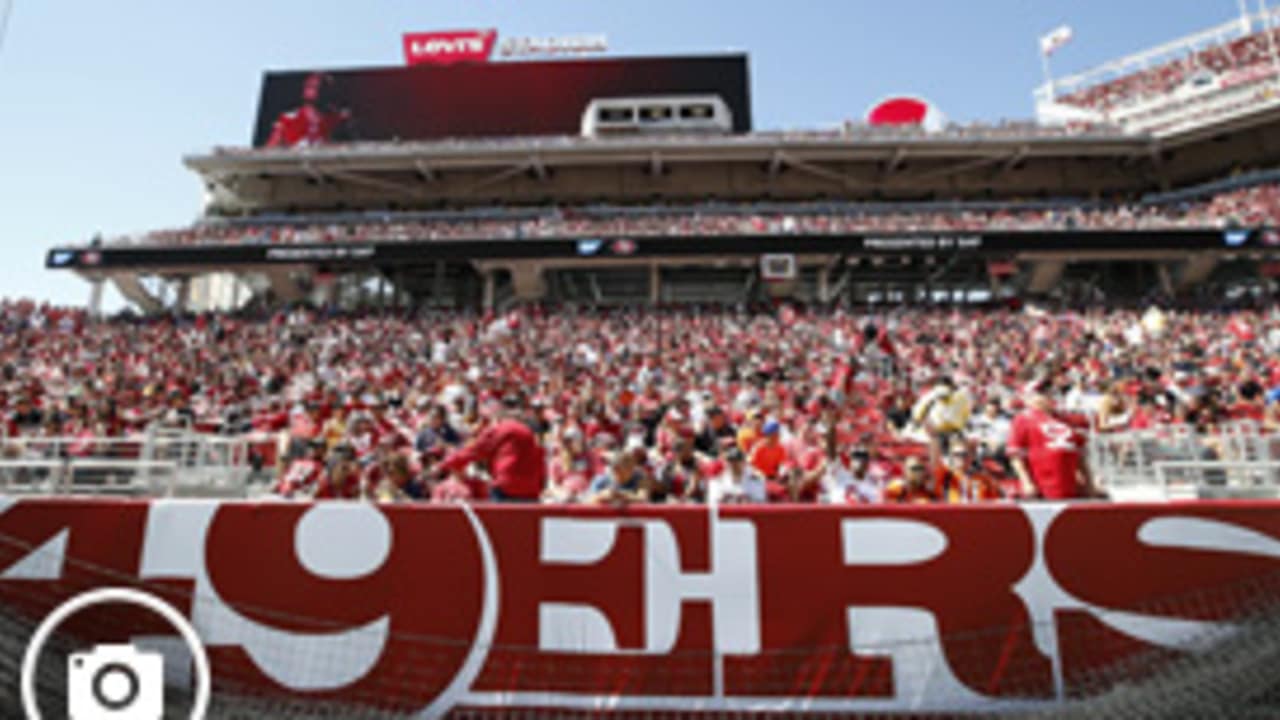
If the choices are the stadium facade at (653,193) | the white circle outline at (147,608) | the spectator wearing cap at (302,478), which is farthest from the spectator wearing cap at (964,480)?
the stadium facade at (653,193)

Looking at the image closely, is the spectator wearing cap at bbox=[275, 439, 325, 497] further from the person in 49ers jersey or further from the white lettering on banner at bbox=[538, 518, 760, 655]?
the person in 49ers jersey

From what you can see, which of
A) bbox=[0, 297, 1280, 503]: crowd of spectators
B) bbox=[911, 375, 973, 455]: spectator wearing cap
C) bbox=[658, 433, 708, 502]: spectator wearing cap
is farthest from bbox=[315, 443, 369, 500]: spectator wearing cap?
bbox=[911, 375, 973, 455]: spectator wearing cap

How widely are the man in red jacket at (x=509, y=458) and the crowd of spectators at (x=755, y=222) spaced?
22.9 metres

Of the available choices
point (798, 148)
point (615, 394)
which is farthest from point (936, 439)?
point (798, 148)

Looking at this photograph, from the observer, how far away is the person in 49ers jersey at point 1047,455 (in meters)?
5.02

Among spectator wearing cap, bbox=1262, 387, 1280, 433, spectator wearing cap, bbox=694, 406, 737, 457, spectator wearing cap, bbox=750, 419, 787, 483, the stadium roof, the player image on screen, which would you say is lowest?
spectator wearing cap, bbox=750, 419, 787, 483

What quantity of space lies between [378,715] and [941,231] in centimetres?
2740

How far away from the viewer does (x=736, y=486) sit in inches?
216

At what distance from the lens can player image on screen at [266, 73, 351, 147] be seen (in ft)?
121

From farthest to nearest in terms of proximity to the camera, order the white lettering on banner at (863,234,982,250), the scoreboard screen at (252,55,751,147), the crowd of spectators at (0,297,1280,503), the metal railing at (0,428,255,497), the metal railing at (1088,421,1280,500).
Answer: the scoreboard screen at (252,55,751,147)
the white lettering on banner at (863,234,982,250)
the crowd of spectators at (0,297,1280,503)
the metal railing at (1088,421,1280,500)
the metal railing at (0,428,255,497)

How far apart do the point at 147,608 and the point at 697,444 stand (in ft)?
20.9

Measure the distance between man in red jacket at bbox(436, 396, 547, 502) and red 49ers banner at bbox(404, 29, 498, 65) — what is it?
40.2 m

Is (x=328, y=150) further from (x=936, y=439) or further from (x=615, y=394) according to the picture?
(x=936, y=439)

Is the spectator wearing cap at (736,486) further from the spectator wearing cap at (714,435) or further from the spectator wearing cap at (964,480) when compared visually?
the spectator wearing cap at (714,435)
